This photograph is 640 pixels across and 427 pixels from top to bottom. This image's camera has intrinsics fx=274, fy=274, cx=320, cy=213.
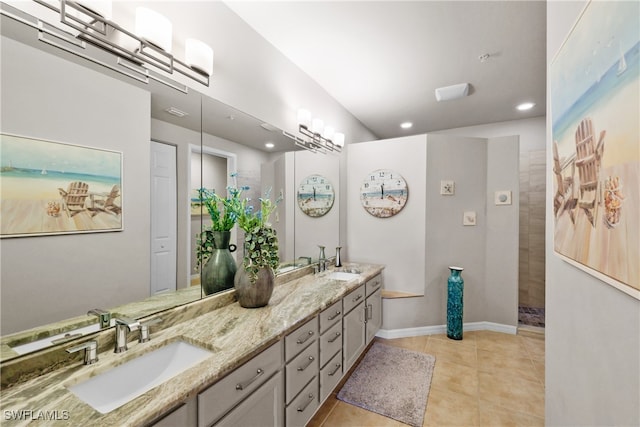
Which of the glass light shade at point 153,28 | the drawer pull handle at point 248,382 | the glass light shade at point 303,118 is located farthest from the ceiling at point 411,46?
the drawer pull handle at point 248,382

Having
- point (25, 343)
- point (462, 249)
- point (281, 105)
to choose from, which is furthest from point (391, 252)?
point (25, 343)

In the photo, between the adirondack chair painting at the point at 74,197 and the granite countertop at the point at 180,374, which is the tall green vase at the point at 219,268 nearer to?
the granite countertop at the point at 180,374

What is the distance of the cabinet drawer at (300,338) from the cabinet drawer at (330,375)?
318mm

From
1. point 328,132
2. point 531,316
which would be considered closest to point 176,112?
point 328,132

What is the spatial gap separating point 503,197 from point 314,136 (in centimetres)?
231

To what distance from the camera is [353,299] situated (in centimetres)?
233

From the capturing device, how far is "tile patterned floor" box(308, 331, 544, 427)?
1.88 metres

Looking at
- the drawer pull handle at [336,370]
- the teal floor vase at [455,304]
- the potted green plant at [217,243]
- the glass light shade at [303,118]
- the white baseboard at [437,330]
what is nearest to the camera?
the potted green plant at [217,243]

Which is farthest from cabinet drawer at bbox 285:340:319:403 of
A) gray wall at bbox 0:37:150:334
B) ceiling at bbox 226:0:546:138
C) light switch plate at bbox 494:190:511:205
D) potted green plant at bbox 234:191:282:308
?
light switch plate at bbox 494:190:511:205

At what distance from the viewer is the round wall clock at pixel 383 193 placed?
3.24 m

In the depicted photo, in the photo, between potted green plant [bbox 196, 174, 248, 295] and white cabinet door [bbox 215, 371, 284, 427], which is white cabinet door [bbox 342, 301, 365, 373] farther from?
potted green plant [bbox 196, 174, 248, 295]

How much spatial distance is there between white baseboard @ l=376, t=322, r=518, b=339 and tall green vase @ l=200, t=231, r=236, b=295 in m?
2.10

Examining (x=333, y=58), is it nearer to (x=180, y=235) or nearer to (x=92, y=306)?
(x=180, y=235)

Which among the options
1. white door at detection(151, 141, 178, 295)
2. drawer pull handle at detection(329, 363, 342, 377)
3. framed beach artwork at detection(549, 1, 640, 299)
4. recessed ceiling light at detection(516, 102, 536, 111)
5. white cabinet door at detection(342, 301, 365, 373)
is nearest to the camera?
framed beach artwork at detection(549, 1, 640, 299)
